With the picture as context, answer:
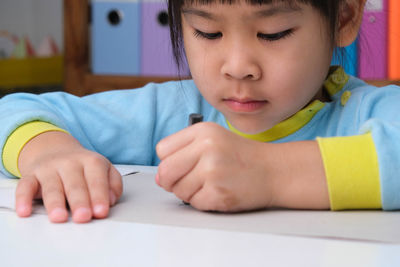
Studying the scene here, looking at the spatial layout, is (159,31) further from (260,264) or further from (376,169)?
(260,264)

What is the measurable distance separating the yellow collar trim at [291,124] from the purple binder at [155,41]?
1.37m

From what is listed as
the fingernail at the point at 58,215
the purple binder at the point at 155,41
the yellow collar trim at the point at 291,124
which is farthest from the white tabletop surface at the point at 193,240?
the purple binder at the point at 155,41

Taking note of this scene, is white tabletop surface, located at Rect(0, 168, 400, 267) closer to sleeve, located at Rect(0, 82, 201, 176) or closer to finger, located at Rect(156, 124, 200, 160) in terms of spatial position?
finger, located at Rect(156, 124, 200, 160)

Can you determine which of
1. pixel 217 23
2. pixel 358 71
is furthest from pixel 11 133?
pixel 358 71

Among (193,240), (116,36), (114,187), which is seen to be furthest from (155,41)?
(193,240)

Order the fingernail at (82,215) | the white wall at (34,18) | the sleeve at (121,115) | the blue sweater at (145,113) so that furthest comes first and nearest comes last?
the white wall at (34,18) → the sleeve at (121,115) → the blue sweater at (145,113) → the fingernail at (82,215)

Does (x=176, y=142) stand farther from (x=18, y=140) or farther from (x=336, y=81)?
(x=336, y=81)

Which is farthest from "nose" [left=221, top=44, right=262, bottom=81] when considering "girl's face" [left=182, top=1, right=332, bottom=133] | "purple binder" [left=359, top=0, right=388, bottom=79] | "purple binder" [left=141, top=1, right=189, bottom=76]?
"purple binder" [left=141, top=1, right=189, bottom=76]

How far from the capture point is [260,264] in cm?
38

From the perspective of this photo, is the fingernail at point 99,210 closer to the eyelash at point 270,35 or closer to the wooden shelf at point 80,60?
the eyelash at point 270,35

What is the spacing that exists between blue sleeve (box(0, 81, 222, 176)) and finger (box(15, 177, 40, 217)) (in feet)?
0.78

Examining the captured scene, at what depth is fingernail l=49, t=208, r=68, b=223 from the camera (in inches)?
19.7

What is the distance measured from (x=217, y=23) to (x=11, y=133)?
0.31 meters

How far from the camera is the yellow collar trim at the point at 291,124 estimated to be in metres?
0.82
